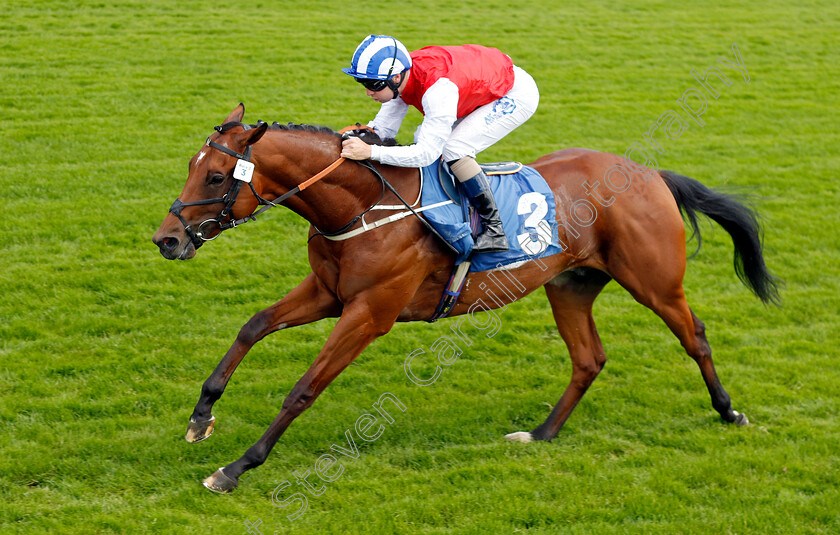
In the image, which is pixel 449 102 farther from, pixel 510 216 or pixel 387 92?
pixel 510 216

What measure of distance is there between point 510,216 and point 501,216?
0.23ft

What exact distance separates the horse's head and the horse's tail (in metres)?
3.03

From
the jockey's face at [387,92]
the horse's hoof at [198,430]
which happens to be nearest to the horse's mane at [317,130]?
the jockey's face at [387,92]

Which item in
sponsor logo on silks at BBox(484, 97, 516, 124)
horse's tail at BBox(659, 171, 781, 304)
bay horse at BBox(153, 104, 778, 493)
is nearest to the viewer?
bay horse at BBox(153, 104, 778, 493)

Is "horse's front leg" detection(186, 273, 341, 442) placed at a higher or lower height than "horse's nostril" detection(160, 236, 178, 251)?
lower

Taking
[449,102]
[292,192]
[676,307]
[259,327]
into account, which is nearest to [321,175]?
[292,192]

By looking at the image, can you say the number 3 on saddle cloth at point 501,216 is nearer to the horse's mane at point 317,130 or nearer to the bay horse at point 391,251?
the bay horse at point 391,251

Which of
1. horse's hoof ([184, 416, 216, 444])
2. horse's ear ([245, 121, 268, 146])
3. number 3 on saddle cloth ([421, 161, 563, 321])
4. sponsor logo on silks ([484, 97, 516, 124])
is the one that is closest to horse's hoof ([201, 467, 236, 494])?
horse's hoof ([184, 416, 216, 444])

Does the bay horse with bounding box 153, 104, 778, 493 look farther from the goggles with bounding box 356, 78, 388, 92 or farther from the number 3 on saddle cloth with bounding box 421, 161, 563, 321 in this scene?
the goggles with bounding box 356, 78, 388, 92

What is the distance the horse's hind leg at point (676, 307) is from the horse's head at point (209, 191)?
2.57 meters

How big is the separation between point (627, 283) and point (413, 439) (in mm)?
1723

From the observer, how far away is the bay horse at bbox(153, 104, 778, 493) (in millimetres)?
4164

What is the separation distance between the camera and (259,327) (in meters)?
4.70

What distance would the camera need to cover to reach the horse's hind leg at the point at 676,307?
17.4 ft
